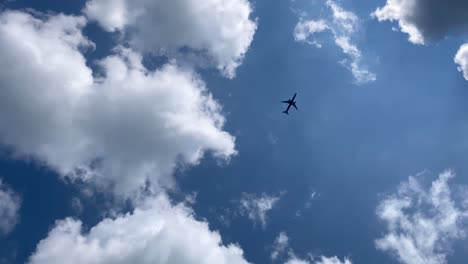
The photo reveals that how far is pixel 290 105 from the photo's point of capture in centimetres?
14288
